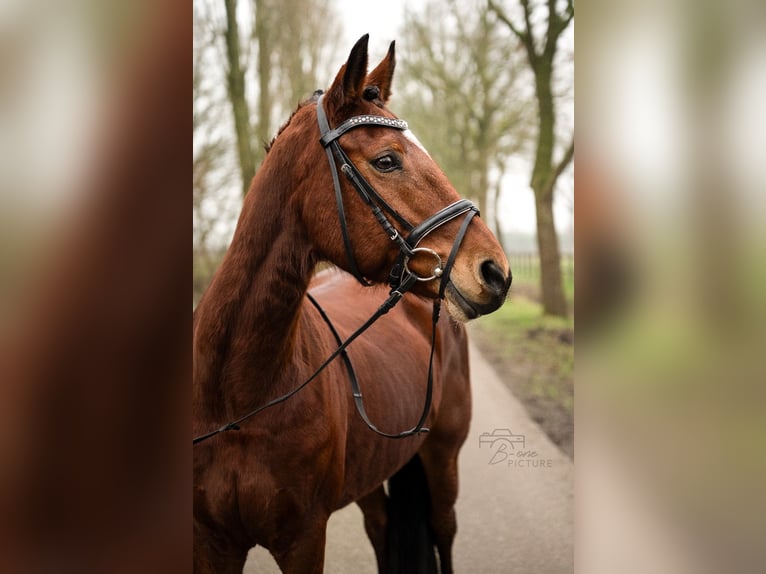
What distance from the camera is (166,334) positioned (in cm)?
69

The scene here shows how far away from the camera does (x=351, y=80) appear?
5.16 ft

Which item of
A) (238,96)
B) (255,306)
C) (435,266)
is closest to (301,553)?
(255,306)

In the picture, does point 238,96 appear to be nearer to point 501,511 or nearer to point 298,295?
point 298,295

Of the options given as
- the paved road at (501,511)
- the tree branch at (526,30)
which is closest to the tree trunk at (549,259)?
the paved road at (501,511)

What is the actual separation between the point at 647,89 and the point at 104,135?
0.81 metres

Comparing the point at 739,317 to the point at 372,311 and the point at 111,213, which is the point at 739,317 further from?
the point at 372,311

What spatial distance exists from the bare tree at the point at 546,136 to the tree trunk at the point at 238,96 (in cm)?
102

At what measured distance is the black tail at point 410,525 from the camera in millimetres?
2580

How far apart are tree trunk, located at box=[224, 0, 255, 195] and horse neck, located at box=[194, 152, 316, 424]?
32.6 inches

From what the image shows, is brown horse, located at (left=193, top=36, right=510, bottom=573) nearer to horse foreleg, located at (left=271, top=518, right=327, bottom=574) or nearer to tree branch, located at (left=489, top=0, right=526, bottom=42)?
horse foreleg, located at (left=271, top=518, right=327, bottom=574)

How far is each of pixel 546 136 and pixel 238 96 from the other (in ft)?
4.22

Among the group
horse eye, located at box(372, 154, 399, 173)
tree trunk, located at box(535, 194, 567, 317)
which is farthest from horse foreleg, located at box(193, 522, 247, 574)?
tree trunk, located at box(535, 194, 567, 317)

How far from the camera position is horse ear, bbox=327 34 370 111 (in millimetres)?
1524

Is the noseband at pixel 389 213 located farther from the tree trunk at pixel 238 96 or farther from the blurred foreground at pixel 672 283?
the tree trunk at pixel 238 96
